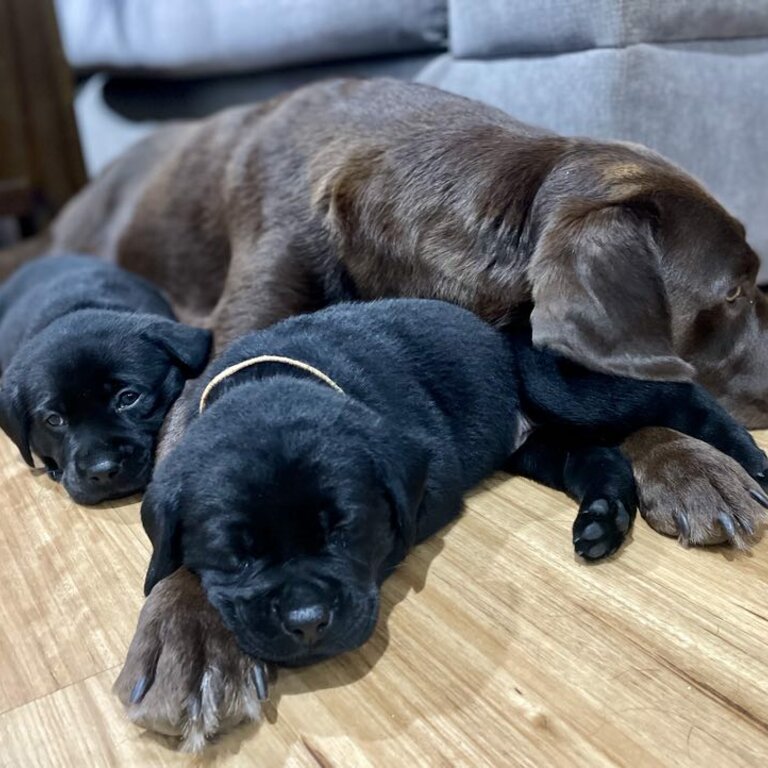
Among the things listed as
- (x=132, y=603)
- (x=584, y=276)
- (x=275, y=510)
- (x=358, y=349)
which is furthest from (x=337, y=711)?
(x=584, y=276)

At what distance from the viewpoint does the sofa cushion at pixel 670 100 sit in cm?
206

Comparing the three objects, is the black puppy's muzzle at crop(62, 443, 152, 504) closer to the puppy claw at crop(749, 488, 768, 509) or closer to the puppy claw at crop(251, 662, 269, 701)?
the puppy claw at crop(251, 662, 269, 701)

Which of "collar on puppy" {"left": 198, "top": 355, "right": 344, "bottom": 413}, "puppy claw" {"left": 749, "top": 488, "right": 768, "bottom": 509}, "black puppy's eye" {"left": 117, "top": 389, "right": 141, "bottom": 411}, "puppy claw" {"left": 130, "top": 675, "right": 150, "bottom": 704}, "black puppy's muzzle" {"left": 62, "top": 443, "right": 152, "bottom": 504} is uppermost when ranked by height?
"collar on puppy" {"left": 198, "top": 355, "right": 344, "bottom": 413}

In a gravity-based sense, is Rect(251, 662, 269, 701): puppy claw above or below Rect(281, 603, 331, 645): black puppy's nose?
below

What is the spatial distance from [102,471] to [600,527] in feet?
3.10

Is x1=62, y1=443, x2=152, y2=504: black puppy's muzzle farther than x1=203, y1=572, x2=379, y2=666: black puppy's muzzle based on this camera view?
Yes

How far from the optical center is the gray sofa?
205cm

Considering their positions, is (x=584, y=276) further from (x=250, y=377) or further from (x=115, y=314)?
(x=115, y=314)

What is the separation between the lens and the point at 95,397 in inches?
67.9

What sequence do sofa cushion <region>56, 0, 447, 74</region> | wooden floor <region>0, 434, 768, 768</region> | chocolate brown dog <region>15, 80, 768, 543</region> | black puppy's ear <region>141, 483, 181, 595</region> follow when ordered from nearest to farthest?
wooden floor <region>0, 434, 768, 768</region> < black puppy's ear <region>141, 483, 181, 595</region> < chocolate brown dog <region>15, 80, 768, 543</region> < sofa cushion <region>56, 0, 447, 74</region>

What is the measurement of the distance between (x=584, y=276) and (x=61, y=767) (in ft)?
3.46

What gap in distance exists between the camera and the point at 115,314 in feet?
6.07

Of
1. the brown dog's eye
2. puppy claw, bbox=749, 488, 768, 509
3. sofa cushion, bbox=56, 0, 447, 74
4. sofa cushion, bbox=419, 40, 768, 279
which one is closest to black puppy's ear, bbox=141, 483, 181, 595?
puppy claw, bbox=749, 488, 768, 509

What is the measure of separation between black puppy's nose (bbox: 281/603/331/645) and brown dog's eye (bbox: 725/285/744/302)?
1.06 metres
